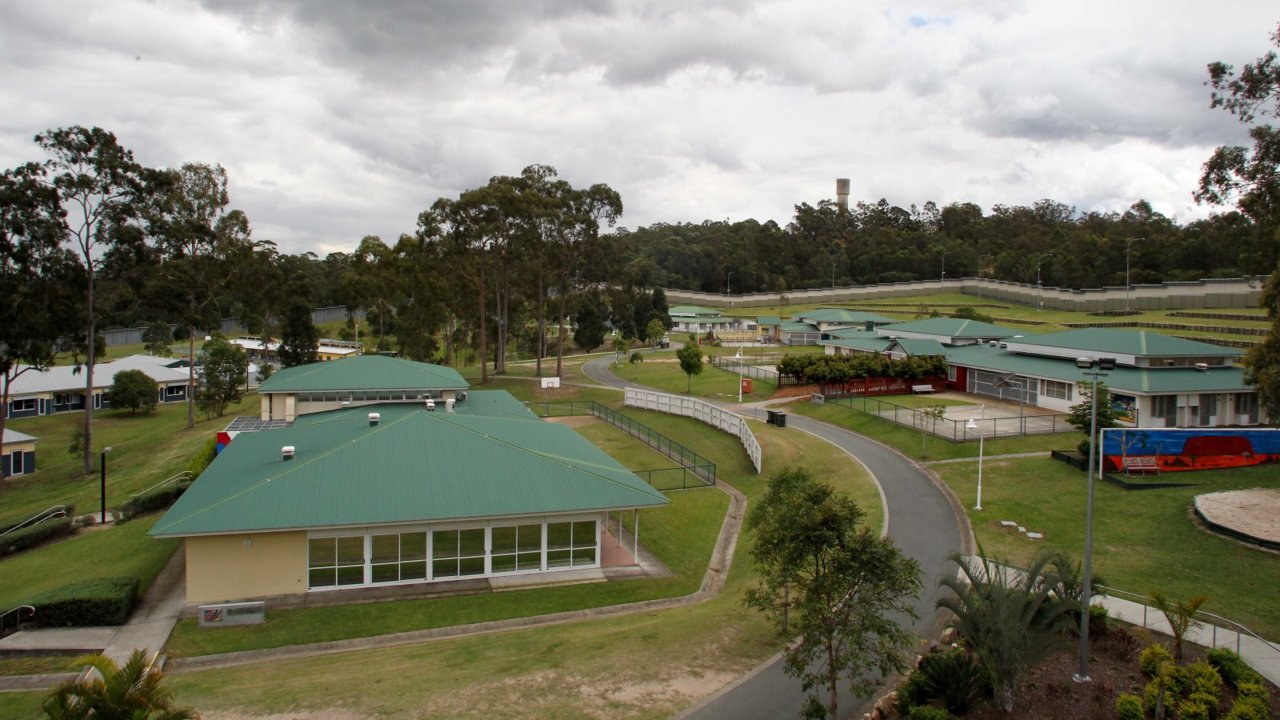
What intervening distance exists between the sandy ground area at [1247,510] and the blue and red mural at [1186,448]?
9.96ft

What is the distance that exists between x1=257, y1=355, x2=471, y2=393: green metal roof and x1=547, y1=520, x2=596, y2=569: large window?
17.3 meters

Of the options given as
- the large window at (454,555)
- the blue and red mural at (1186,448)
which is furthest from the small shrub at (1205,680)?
the blue and red mural at (1186,448)

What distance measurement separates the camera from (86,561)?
26688mm

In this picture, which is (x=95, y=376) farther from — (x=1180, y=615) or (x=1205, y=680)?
(x=1205, y=680)

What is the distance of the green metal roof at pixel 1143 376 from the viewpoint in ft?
130

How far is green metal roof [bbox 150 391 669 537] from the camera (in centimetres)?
2192

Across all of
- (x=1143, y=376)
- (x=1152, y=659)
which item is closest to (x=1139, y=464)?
(x=1143, y=376)

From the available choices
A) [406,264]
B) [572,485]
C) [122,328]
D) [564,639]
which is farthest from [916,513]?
[122,328]

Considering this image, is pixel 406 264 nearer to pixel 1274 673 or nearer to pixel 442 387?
pixel 442 387

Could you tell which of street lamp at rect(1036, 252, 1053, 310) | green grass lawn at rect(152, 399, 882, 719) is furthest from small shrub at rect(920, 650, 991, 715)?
street lamp at rect(1036, 252, 1053, 310)

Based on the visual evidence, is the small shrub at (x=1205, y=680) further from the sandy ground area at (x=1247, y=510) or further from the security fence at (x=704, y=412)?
the security fence at (x=704, y=412)

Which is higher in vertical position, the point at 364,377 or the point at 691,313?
the point at 691,313

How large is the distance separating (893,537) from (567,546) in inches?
419

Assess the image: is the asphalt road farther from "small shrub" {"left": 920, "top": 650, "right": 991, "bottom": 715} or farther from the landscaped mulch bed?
the landscaped mulch bed
